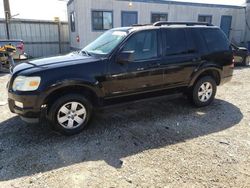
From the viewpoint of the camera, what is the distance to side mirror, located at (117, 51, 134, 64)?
402cm

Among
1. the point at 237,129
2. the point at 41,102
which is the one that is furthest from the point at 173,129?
the point at 41,102

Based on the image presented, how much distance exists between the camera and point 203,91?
5465mm

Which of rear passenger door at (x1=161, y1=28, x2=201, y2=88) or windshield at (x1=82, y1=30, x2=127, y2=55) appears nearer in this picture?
windshield at (x1=82, y1=30, x2=127, y2=55)

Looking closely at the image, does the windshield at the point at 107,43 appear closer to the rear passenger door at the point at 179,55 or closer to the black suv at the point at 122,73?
the black suv at the point at 122,73

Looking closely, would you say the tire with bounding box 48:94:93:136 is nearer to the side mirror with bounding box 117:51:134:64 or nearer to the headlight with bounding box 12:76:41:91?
the headlight with bounding box 12:76:41:91

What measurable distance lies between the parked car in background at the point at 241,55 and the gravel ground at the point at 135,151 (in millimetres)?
7393

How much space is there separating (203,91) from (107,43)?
2574 millimetres

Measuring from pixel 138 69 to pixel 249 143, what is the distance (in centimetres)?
233

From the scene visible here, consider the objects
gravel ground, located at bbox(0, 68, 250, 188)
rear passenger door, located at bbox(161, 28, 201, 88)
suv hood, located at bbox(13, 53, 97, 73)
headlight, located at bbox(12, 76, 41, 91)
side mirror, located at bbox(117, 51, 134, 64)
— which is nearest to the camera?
gravel ground, located at bbox(0, 68, 250, 188)

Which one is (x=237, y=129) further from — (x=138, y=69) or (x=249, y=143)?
(x=138, y=69)

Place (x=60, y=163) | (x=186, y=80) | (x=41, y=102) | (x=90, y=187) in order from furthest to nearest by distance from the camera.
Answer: (x=186, y=80), (x=41, y=102), (x=60, y=163), (x=90, y=187)

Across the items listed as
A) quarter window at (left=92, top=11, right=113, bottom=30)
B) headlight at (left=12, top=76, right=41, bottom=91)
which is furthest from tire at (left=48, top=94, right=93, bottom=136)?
quarter window at (left=92, top=11, right=113, bottom=30)

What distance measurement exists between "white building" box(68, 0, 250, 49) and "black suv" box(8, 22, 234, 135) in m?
9.10

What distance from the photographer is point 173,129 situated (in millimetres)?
4375
